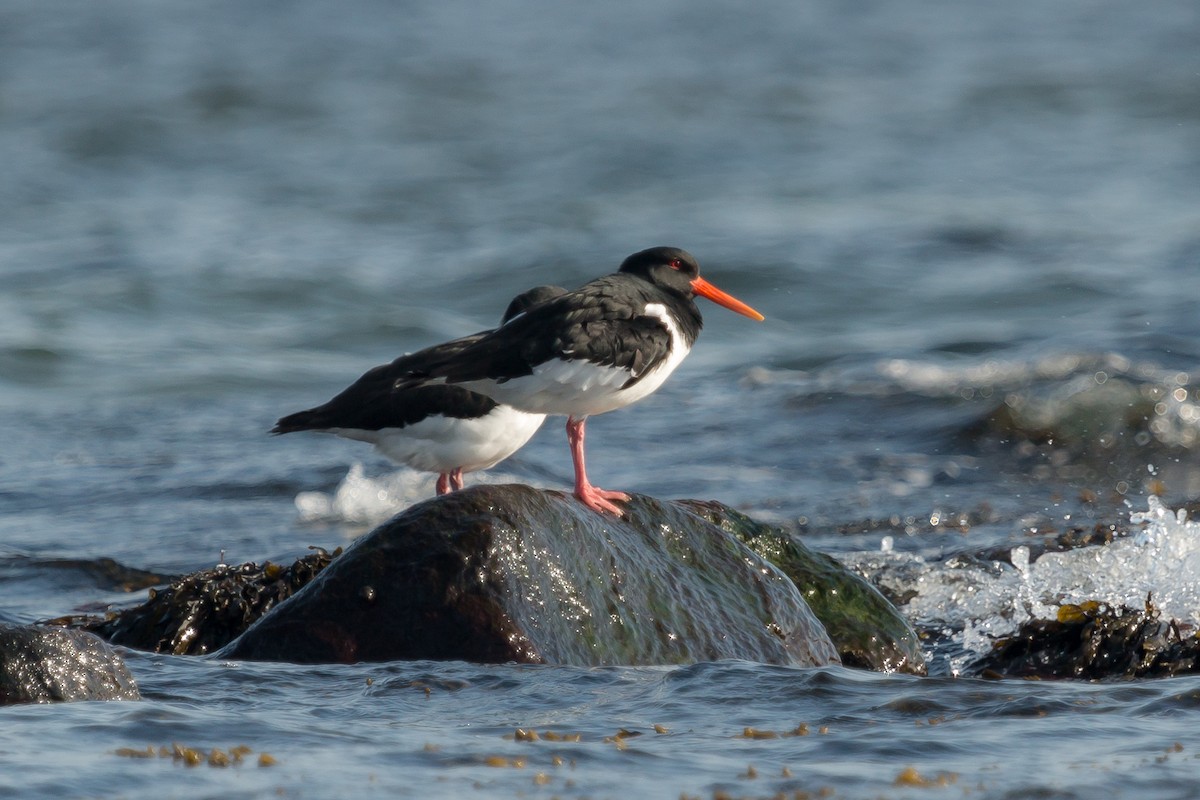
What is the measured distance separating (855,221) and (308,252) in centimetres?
546

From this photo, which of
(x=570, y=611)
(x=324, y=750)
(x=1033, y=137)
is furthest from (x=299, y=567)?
(x=1033, y=137)

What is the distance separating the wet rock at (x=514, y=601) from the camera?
15.3 feet

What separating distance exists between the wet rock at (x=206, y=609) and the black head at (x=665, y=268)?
5.65 feet

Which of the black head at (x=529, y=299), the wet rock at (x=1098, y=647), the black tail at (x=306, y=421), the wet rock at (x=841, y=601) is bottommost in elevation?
the wet rock at (x=1098, y=647)

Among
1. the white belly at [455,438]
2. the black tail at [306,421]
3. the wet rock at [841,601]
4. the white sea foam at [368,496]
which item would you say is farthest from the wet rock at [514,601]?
the white sea foam at [368,496]

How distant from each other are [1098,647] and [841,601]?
2.99 ft

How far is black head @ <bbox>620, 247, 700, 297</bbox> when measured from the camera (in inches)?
252

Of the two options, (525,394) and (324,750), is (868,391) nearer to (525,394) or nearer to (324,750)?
(525,394)

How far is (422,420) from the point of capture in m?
6.77

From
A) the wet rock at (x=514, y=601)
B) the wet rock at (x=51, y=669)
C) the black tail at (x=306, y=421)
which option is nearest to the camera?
the wet rock at (x=51, y=669)

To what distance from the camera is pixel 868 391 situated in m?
10.8

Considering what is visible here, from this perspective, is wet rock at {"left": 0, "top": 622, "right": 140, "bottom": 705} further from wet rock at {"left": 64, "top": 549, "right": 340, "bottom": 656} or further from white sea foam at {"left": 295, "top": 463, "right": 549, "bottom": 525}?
white sea foam at {"left": 295, "top": 463, "right": 549, "bottom": 525}

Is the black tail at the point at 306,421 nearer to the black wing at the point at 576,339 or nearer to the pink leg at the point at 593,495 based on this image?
the black wing at the point at 576,339

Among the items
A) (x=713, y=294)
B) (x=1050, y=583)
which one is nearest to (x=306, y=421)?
(x=713, y=294)
